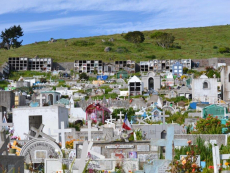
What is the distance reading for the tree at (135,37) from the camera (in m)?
104

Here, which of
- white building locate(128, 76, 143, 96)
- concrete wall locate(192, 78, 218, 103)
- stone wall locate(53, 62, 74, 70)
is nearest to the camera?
concrete wall locate(192, 78, 218, 103)

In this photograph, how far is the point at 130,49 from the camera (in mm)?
96688

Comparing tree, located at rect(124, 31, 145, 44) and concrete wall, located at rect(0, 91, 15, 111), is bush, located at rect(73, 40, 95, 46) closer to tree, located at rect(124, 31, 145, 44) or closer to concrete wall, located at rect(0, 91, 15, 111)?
tree, located at rect(124, 31, 145, 44)

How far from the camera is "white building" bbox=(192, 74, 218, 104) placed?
151ft

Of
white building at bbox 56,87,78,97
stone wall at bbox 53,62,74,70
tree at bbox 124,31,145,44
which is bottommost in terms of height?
white building at bbox 56,87,78,97

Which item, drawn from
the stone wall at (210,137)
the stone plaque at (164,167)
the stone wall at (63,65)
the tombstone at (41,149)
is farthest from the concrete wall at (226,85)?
the stone wall at (63,65)

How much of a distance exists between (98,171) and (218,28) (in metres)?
111

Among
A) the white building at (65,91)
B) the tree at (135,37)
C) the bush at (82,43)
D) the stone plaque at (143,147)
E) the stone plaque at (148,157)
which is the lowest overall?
the stone plaque at (148,157)

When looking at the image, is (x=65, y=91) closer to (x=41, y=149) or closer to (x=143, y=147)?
(x=41, y=149)

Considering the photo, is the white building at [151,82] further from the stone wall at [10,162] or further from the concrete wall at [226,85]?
the stone wall at [10,162]

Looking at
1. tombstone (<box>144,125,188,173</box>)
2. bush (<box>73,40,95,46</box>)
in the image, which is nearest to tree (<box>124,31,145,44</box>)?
bush (<box>73,40,95,46</box>)

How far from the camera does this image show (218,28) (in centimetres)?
12062

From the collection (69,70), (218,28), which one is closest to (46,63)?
(69,70)

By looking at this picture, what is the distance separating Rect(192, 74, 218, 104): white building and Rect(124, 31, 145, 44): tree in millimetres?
57337
